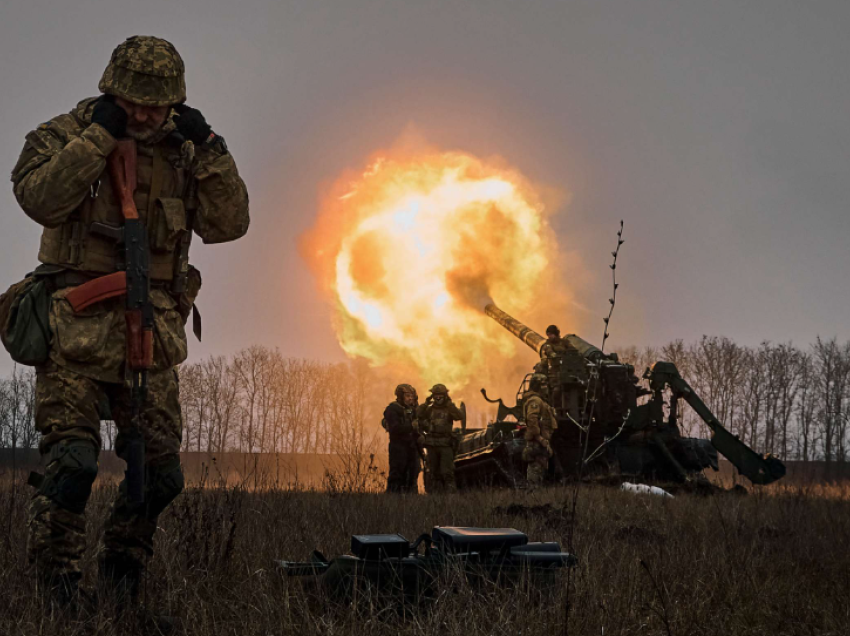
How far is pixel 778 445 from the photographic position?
44.7 m

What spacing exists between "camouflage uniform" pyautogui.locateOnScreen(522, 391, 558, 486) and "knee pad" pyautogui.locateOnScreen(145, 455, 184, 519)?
9992 mm

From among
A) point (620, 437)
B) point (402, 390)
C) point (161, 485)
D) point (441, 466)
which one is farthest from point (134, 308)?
point (620, 437)

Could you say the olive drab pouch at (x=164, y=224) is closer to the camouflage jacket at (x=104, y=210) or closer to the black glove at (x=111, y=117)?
the camouflage jacket at (x=104, y=210)

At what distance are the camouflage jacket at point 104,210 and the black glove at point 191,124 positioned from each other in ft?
0.14

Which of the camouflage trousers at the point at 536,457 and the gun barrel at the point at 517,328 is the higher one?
the gun barrel at the point at 517,328

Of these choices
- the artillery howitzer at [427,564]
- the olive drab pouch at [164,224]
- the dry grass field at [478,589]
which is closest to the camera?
the dry grass field at [478,589]

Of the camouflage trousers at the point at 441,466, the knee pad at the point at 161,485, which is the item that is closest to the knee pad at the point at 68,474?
the knee pad at the point at 161,485

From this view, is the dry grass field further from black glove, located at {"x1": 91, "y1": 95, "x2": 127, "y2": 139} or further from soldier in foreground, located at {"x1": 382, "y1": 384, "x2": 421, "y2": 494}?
soldier in foreground, located at {"x1": 382, "y1": 384, "x2": 421, "y2": 494}

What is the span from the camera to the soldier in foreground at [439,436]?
14.0 meters

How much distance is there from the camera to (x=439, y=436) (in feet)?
46.0

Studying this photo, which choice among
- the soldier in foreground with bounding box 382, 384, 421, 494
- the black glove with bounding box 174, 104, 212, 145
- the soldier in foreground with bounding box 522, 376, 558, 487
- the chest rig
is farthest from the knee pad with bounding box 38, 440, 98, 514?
the soldier in foreground with bounding box 522, 376, 558, 487

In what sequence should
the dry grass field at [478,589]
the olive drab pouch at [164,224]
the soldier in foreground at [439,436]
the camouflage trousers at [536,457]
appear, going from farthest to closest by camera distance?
the soldier in foreground at [439,436]
the camouflage trousers at [536,457]
the olive drab pouch at [164,224]
the dry grass field at [478,589]

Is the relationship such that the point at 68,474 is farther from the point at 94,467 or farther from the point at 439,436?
the point at 439,436

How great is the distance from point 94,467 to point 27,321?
71 cm
